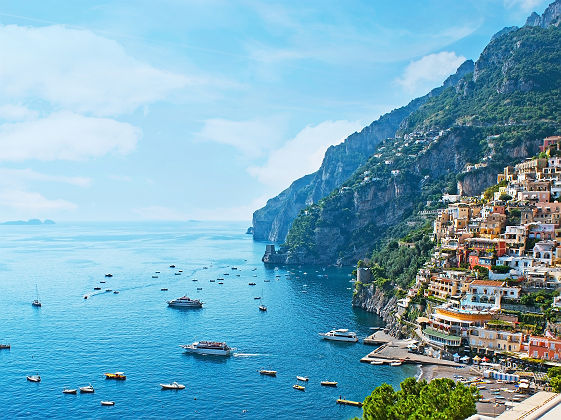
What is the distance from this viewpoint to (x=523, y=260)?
9512 cm

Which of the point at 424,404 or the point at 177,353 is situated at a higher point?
the point at 424,404

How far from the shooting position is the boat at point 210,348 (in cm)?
9275

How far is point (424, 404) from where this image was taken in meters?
50.8

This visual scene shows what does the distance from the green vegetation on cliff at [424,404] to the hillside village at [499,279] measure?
2842cm

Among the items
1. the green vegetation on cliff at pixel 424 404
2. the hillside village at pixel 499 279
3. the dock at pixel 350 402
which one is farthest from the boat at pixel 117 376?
the hillside village at pixel 499 279

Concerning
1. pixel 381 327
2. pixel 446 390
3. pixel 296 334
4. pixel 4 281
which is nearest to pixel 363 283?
pixel 381 327

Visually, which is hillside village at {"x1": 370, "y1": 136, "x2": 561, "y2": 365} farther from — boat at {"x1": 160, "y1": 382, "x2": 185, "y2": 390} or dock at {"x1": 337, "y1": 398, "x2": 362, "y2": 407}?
boat at {"x1": 160, "y1": 382, "x2": 185, "y2": 390}

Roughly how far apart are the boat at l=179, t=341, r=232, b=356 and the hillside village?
34.5m

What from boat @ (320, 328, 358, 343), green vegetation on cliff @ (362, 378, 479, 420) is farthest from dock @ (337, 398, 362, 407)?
boat @ (320, 328, 358, 343)

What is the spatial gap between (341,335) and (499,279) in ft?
98.9

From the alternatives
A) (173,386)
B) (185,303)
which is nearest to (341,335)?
(173,386)

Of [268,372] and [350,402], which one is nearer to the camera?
[350,402]

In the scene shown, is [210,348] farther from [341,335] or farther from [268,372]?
[341,335]

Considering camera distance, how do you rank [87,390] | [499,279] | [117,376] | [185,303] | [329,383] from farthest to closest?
[185,303] → [499,279] → [117,376] → [329,383] → [87,390]
